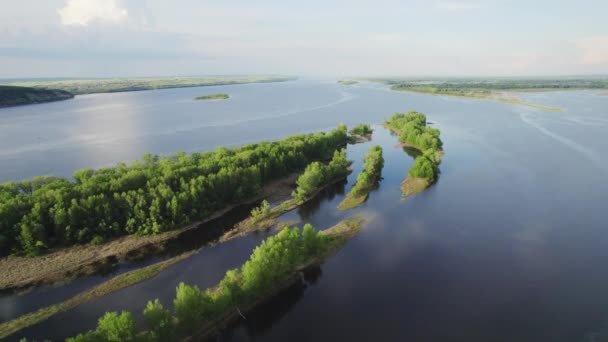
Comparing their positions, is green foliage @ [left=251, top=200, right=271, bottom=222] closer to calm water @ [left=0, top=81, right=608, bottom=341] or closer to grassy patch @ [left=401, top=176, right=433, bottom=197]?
calm water @ [left=0, top=81, right=608, bottom=341]

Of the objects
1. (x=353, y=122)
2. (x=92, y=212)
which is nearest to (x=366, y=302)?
(x=92, y=212)

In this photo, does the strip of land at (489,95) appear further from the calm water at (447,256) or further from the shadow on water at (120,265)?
the shadow on water at (120,265)

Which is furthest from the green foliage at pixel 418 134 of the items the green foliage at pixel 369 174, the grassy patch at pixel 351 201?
the grassy patch at pixel 351 201

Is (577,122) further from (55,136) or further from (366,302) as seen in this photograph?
(55,136)

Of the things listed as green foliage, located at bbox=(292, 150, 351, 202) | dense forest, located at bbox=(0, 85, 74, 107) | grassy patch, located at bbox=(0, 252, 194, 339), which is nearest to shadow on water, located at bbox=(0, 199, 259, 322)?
grassy patch, located at bbox=(0, 252, 194, 339)

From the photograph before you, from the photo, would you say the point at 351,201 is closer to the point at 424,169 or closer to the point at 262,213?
the point at 262,213

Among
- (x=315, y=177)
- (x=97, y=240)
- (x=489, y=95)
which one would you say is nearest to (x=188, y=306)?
(x=97, y=240)
